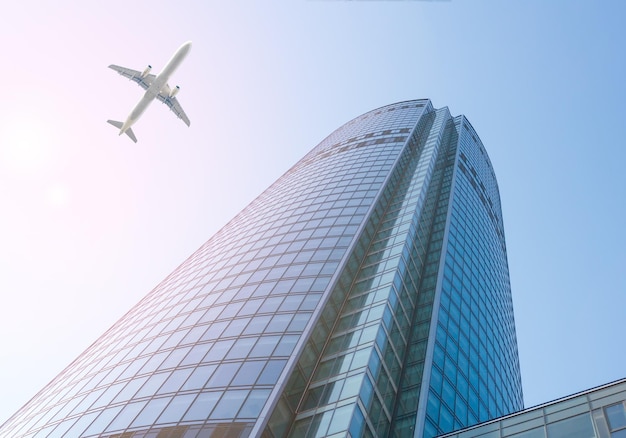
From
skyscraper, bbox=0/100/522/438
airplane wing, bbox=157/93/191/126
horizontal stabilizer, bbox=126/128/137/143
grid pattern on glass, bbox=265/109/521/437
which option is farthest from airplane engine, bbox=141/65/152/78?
grid pattern on glass, bbox=265/109/521/437

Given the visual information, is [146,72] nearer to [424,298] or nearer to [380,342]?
[424,298]

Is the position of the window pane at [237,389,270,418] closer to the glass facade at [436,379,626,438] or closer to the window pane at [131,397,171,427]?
the window pane at [131,397,171,427]

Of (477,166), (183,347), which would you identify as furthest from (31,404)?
(477,166)

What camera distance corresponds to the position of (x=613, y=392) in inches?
887

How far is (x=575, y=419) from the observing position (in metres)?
22.6

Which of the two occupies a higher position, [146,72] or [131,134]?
[131,134]

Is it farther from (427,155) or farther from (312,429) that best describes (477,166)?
(312,429)

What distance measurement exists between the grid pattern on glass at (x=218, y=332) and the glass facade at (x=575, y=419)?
1377 cm

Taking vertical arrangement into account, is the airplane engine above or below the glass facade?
above

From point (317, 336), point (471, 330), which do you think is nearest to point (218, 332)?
point (317, 336)

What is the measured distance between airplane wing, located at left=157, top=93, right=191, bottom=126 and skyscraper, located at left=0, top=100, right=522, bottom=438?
17344 millimetres

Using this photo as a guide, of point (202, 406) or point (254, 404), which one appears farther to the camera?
point (202, 406)

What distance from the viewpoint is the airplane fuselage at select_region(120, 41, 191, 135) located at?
73438 mm

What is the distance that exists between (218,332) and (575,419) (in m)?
27.1
